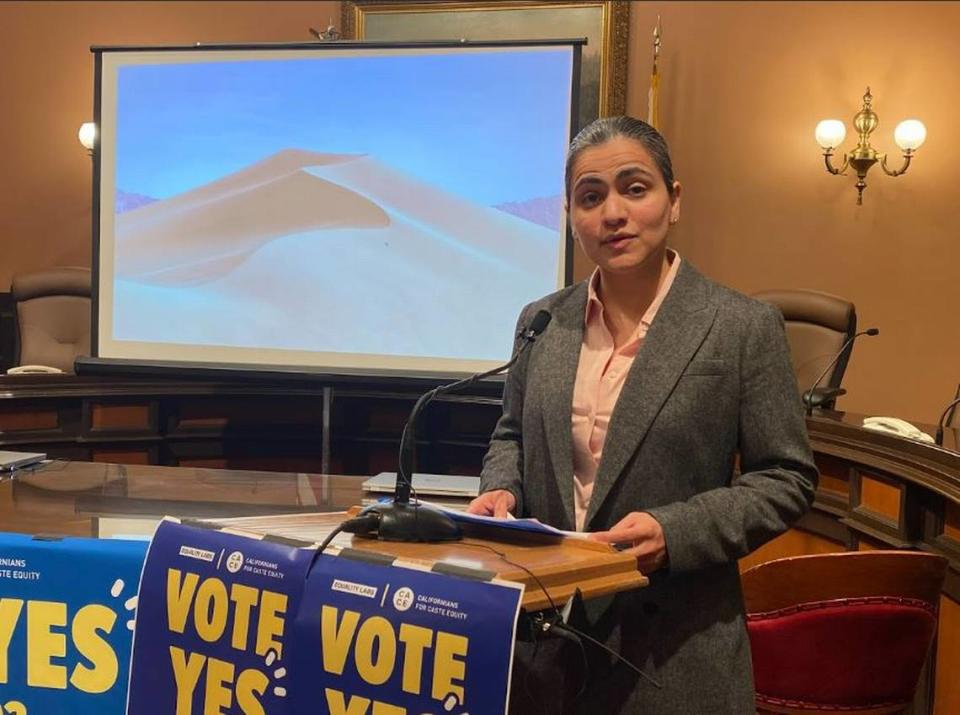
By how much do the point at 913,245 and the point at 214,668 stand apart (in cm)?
445

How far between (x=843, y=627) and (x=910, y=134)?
136 inches

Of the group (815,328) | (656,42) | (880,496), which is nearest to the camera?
(880,496)

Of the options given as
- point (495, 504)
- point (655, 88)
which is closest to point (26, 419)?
point (495, 504)

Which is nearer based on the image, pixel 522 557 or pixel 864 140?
pixel 522 557

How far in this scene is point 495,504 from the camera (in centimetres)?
120

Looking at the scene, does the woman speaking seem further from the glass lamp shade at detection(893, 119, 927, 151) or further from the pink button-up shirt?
the glass lamp shade at detection(893, 119, 927, 151)

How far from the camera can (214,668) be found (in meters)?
0.99

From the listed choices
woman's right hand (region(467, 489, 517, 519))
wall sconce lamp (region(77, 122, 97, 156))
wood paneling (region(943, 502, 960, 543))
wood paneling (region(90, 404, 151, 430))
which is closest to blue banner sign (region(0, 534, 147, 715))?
woman's right hand (region(467, 489, 517, 519))

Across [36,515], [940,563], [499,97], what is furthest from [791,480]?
[499,97]

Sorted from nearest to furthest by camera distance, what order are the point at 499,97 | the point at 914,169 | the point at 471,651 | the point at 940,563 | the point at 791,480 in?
1. the point at 471,651
2. the point at 791,480
3. the point at 940,563
4. the point at 499,97
5. the point at 914,169

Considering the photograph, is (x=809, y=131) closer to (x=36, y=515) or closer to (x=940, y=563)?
(x=940, y=563)

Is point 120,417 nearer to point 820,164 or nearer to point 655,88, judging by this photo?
point 655,88

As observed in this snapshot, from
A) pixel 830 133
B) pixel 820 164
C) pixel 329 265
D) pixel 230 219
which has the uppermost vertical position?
pixel 830 133

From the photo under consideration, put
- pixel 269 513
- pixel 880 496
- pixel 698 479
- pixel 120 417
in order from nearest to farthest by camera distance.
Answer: pixel 698 479
pixel 269 513
pixel 880 496
pixel 120 417
